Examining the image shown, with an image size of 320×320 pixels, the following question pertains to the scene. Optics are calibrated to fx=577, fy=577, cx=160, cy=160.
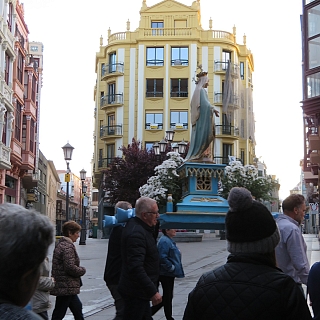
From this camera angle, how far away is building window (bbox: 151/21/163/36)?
5482 centimetres

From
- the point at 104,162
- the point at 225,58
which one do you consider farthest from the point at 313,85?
the point at 104,162

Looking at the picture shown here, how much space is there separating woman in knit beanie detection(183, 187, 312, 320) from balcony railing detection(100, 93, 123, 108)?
170 feet

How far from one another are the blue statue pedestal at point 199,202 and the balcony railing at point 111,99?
38.7 metres

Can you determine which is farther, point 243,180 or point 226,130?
point 226,130

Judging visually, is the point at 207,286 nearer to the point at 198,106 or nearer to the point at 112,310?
the point at 112,310

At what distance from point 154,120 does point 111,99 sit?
4757 millimetres

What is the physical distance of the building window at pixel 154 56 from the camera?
5475 cm

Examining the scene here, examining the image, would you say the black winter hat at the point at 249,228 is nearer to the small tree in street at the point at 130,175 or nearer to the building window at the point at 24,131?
the building window at the point at 24,131

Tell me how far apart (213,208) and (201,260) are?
5.06m

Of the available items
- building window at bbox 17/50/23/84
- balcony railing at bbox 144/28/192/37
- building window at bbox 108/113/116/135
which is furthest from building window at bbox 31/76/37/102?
balcony railing at bbox 144/28/192/37

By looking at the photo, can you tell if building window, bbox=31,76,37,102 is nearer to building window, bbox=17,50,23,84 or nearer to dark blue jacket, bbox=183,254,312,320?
building window, bbox=17,50,23,84

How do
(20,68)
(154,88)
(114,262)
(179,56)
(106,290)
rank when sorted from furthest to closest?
(179,56)
(154,88)
(20,68)
(106,290)
(114,262)

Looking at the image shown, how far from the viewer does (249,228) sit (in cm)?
293

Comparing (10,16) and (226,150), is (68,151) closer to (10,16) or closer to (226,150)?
(10,16)
